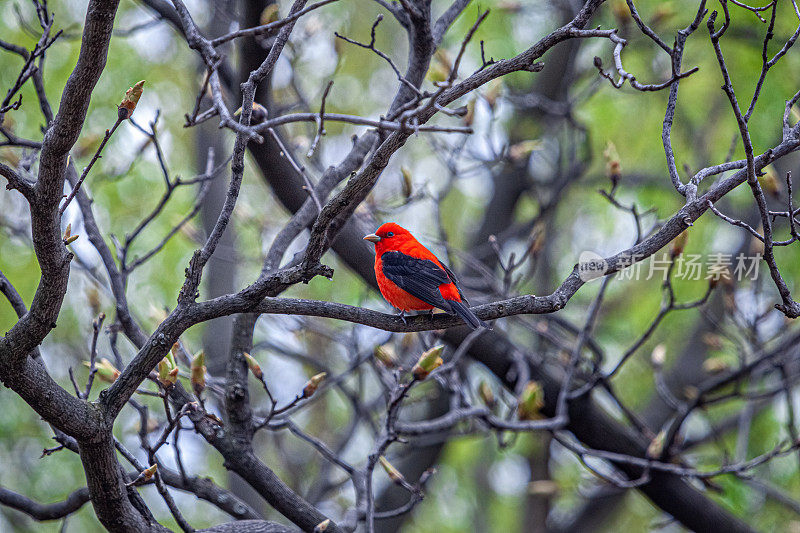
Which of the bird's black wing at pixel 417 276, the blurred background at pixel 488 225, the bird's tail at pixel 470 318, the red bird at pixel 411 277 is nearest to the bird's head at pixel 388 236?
the red bird at pixel 411 277

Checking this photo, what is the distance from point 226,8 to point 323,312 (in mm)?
3485

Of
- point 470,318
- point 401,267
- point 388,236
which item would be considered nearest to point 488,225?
point 388,236

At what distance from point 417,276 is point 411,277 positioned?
4cm

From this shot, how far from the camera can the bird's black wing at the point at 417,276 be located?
403cm

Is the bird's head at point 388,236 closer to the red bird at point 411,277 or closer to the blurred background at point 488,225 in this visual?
the red bird at point 411,277

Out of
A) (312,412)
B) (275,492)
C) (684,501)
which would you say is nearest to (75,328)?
(312,412)

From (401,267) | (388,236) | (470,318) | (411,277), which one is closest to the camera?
(470,318)

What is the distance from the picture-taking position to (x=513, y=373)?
5727 millimetres

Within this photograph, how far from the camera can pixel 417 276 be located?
425 cm

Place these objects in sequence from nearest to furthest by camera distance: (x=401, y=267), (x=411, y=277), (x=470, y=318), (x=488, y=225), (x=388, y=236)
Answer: (x=470, y=318) → (x=411, y=277) → (x=401, y=267) → (x=388, y=236) → (x=488, y=225)

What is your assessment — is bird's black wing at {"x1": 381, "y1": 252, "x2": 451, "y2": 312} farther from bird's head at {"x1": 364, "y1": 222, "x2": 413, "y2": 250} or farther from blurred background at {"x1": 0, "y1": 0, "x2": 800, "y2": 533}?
blurred background at {"x1": 0, "y1": 0, "x2": 800, "y2": 533}

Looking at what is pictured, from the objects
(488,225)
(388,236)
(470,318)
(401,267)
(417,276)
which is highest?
(488,225)

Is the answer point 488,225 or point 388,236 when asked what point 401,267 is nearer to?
point 388,236

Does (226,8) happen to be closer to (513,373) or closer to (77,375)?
(513,373)
